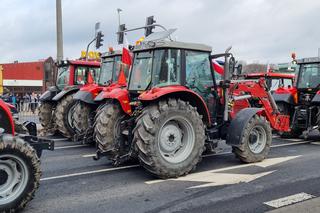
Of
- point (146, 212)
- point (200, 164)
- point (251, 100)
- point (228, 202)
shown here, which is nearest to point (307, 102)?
point (251, 100)

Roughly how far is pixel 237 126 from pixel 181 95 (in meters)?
1.45

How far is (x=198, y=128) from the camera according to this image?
280 inches

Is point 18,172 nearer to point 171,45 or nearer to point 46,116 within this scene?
point 171,45

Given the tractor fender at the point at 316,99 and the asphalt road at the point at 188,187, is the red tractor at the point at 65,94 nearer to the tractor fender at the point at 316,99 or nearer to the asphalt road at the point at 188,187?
the asphalt road at the point at 188,187

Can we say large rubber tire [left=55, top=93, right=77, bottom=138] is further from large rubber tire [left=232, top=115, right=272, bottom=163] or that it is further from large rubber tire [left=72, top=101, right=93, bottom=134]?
large rubber tire [left=232, top=115, right=272, bottom=163]

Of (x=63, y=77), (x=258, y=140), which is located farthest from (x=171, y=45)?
(x=63, y=77)

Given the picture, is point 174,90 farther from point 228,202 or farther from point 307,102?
point 307,102

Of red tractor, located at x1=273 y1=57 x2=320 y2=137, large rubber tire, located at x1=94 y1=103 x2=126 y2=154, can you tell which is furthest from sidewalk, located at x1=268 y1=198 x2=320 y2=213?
red tractor, located at x1=273 y1=57 x2=320 y2=137

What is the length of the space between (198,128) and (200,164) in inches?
48.2

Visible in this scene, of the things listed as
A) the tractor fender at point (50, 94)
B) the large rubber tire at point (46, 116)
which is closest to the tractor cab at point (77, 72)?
the tractor fender at point (50, 94)

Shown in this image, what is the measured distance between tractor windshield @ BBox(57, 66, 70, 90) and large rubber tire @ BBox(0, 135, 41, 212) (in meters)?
8.19

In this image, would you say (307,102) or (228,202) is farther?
(307,102)

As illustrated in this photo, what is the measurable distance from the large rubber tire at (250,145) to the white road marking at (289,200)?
6.89ft

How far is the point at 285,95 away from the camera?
38.6 ft
